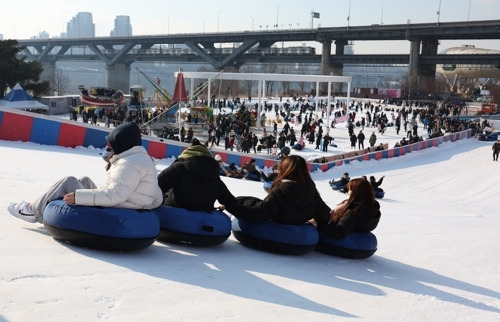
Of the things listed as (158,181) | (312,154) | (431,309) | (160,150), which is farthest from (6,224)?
(312,154)

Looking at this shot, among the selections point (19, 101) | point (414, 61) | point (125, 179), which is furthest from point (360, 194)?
point (414, 61)

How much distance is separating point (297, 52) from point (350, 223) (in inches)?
3974

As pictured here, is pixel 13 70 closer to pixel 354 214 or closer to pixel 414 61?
pixel 354 214

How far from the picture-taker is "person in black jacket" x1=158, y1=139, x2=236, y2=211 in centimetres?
548

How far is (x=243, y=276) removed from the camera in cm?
500

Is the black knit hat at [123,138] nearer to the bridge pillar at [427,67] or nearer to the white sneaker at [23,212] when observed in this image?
the white sneaker at [23,212]

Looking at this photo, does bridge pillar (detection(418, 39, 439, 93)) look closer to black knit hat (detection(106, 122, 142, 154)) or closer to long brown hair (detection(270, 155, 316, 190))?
long brown hair (detection(270, 155, 316, 190))

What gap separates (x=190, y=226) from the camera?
18.2 feet

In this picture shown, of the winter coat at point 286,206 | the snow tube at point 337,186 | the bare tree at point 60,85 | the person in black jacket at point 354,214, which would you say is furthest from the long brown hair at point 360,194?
the bare tree at point 60,85

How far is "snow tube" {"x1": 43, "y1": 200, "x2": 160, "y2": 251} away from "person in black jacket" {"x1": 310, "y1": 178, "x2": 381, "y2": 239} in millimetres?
1979

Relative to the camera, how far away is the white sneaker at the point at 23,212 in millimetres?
5543

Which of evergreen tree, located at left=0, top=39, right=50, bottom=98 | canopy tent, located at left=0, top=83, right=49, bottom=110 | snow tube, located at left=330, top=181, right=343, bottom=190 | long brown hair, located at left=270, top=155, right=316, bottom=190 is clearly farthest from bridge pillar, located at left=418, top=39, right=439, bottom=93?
long brown hair, located at left=270, top=155, right=316, bottom=190

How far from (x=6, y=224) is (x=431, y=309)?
4.10 metres

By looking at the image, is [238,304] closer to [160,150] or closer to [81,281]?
[81,281]
